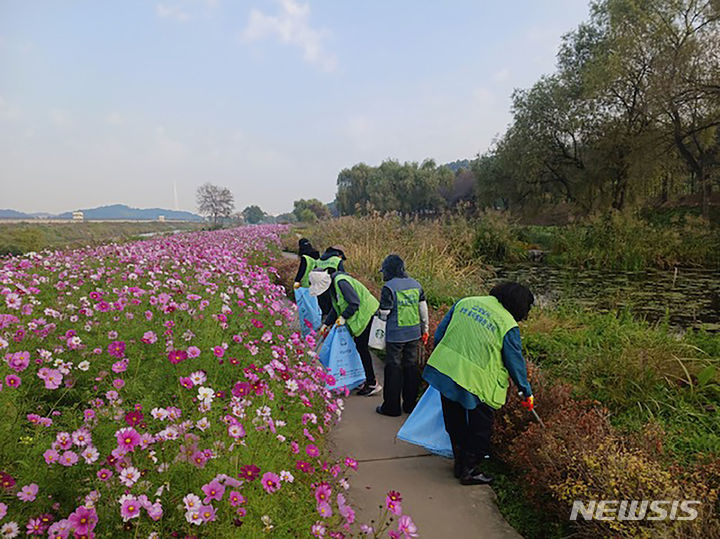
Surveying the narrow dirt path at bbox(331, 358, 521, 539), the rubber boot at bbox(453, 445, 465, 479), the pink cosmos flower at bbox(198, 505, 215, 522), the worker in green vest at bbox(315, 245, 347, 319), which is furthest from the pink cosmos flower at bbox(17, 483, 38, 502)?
the worker in green vest at bbox(315, 245, 347, 319)

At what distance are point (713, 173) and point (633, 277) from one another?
15602 millimetres

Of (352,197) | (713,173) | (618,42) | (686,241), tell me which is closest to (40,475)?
(686,241)

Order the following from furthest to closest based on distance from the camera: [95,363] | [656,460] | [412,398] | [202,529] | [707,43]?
1. [707,43]
2. [412,398]
3. [95,363]
4. [656,460]
5. [202,529]

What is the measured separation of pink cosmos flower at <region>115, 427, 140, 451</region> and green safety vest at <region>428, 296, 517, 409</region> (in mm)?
2085

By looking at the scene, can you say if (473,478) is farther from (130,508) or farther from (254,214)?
(254,214)

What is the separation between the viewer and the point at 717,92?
16797mm

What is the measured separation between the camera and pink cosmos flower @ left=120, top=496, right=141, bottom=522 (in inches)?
60.1

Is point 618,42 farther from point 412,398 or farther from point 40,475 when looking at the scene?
point 40,475

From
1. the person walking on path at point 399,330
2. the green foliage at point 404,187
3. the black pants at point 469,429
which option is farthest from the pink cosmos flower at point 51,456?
the green foliage at point 404,187

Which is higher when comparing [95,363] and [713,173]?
[713,173]

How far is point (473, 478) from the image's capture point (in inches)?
128

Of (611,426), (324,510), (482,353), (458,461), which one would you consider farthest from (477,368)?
(324,510)

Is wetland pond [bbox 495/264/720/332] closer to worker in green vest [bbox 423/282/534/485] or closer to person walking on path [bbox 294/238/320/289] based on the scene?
worker in green vest [bbox 423/282/534/485]

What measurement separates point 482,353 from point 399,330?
1.37 metres
